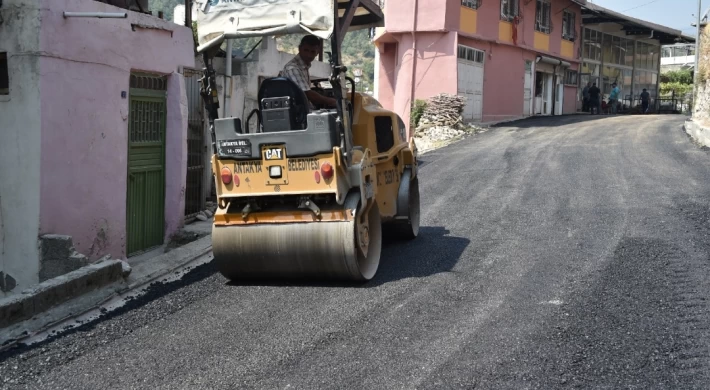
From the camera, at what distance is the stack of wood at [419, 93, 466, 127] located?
24219mm

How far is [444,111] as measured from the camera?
24.3 m

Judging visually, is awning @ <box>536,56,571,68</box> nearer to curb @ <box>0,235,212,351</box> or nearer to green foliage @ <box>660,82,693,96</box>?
green foliage @ <box>660,82,693,96</box>

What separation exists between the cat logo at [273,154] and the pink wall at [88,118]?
2.60 meters

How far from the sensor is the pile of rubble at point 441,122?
23891 mm

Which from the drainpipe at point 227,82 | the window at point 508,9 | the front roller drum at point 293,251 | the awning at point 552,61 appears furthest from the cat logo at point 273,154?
the awning at point 552,61

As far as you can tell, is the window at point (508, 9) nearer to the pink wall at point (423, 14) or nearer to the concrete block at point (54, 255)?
the pink wall at point (423, 14)

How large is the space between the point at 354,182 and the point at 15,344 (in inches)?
128

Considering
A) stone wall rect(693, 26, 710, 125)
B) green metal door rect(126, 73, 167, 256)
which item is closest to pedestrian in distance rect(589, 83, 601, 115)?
stone wall rect(693, 26, 710, 125)

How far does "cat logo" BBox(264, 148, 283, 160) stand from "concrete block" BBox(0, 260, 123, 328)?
193cm

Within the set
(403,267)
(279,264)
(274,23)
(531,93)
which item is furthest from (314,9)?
(531,93)

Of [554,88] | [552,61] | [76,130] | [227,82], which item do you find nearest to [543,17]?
[552,61]

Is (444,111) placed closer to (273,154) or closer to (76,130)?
(76,130)

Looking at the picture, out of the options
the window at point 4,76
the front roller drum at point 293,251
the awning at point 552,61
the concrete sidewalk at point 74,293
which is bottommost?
the concrete sidewalk at point 74,293

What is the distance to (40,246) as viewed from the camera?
7824mm
